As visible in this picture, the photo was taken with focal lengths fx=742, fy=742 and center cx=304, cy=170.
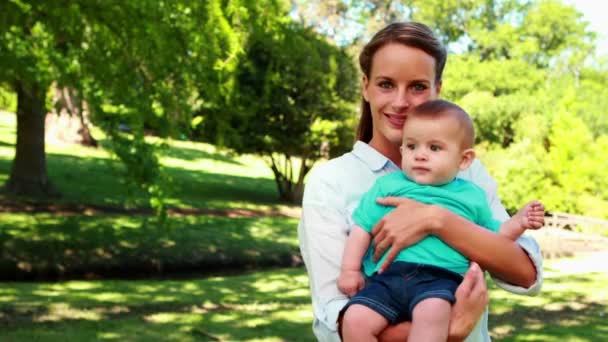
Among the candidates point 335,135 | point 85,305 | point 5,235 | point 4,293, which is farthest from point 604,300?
point 335,135

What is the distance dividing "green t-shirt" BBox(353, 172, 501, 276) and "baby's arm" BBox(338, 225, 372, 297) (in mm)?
36

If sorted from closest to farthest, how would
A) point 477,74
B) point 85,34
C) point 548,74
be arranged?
point 85,34, point 477,74, point 548,74

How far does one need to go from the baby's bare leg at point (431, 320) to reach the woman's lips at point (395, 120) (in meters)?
0.66

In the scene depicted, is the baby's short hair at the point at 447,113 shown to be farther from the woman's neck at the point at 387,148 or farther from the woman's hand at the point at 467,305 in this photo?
the woman's hand at the point at 467,305

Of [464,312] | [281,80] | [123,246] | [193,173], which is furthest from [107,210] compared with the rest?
[464,312]

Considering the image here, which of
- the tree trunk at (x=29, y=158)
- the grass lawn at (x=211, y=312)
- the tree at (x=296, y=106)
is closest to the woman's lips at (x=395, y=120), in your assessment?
the grass lawn at (x=211, y=312)

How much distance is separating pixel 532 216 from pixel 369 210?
54cm

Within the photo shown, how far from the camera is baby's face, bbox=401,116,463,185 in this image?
7.94 ft

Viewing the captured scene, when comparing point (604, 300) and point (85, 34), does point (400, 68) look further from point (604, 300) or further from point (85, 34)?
point (85, 34)

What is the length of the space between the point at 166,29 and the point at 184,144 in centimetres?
3242

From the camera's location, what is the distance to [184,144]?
44094mm

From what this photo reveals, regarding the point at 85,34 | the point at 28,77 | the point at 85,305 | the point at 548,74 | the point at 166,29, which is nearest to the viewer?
the point at 85,305

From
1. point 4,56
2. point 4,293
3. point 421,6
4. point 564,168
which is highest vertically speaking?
point 421,6

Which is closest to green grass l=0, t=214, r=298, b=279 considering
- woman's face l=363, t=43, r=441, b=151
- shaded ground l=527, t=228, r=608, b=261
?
shaded ground l=527, t=228, r=608, b=261
